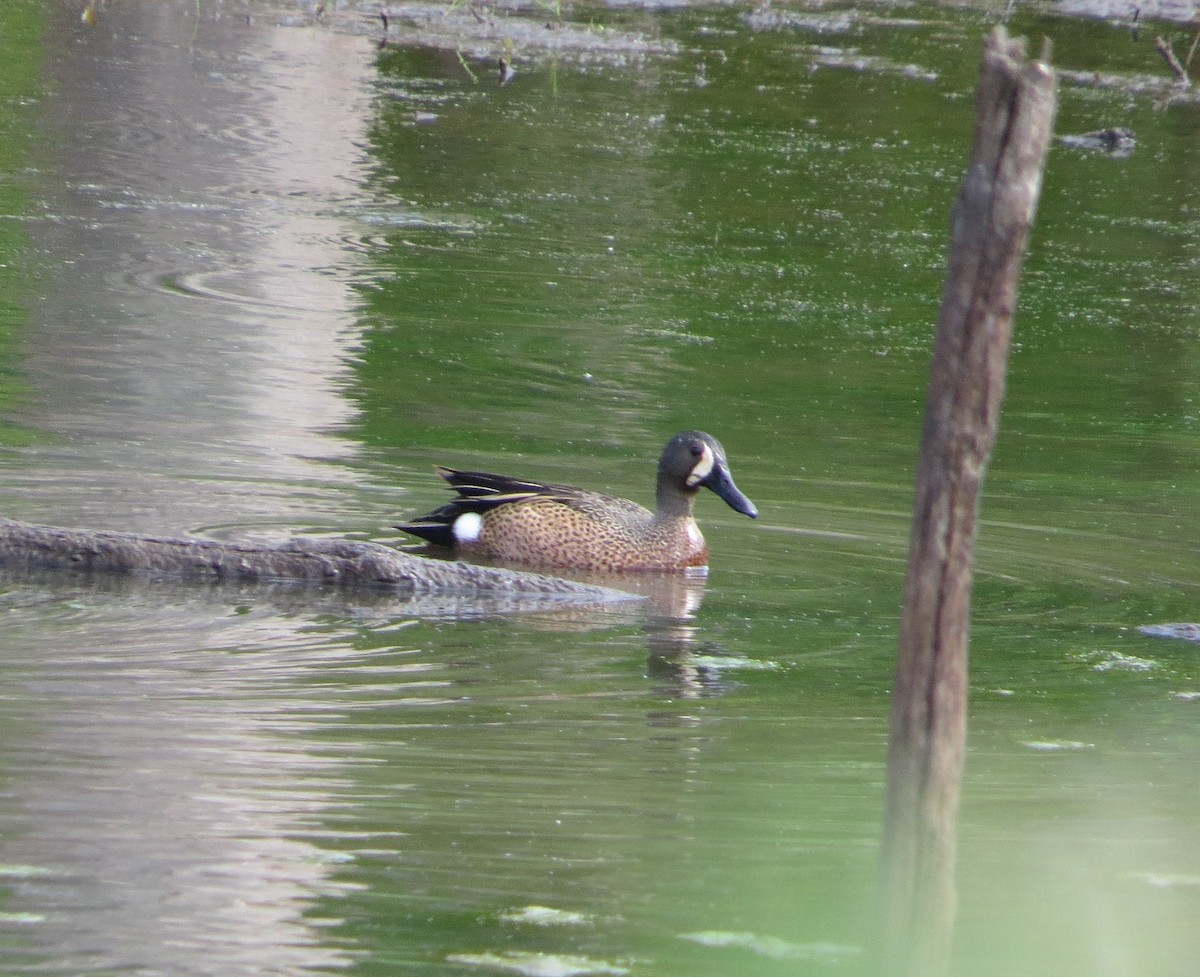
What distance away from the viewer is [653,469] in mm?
11492

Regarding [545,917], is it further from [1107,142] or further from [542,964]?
[1107,142]

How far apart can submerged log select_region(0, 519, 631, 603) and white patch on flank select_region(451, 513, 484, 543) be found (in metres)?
0.95

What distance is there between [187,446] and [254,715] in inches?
178

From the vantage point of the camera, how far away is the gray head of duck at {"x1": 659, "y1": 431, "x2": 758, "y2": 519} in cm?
1005

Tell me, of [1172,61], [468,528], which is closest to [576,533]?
[468,528]

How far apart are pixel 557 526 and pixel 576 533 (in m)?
0.09

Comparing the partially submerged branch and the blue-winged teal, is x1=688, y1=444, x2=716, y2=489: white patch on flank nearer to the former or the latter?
the blue-winged teal

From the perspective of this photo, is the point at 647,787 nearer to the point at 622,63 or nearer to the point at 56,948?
the point at 56,948

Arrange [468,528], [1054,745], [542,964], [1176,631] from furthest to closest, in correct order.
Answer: [468,528] → [1176,631] → [1054,745] → [542,964]

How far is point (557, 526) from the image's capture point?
32.6 ft

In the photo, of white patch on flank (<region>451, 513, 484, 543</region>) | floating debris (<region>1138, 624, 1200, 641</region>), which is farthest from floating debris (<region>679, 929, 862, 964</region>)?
white patch on flank (<region>451, 513, 484, 543</region>)

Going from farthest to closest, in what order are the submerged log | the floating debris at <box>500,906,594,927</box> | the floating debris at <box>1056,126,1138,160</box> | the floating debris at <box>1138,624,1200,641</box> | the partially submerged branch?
1. the floating debris at <box>1056,126,1138,160</box>
2. the partially submerged branch
3. the submerged log
4. the floating debris at <box>1138,624,1200,641</box>
5. the floating debris at <box>500,906,594,927</box>

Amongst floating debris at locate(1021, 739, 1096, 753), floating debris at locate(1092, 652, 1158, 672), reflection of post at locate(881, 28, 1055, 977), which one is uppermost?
reflection of post at locate(881, 28, 1055, 977)

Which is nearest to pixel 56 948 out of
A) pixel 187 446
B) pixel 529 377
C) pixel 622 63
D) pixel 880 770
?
pixel 880 770
